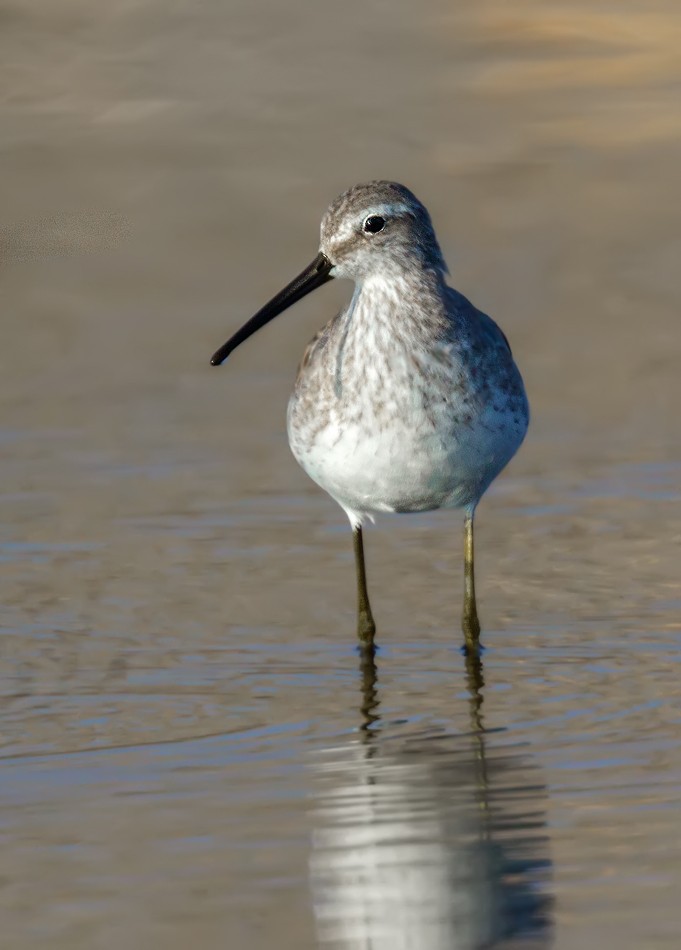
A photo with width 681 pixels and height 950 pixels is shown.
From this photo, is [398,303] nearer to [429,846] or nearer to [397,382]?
[397,382]

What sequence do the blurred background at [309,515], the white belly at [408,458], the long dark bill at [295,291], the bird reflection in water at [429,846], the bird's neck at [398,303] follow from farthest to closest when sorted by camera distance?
the long dark bill at [295,291]
the bird's neck at [398,303]
the white belly at [408,458]
the blurred background at [309,515]
the bird reflection in water at [429,846]

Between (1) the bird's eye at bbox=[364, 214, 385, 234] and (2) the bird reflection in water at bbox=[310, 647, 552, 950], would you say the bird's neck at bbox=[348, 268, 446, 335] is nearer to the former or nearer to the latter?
(1) the bird's eye at bbox=[364, 214, 385, 234]

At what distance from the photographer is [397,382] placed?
7.77 meters

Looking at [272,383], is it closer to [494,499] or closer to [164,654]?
[494,499]

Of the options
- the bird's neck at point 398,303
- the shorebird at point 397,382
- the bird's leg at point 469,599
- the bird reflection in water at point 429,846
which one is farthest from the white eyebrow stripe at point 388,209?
the bird reflection in water at point 429,846

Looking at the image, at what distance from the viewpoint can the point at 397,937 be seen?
5.39m

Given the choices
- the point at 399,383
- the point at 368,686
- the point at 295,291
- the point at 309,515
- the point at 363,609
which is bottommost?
the point at 309,515

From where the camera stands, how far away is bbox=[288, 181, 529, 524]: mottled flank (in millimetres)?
7781

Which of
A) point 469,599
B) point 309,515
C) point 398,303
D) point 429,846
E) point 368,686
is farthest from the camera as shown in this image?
point 309,515

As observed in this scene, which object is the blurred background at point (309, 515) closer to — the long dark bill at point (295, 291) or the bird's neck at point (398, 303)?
the long dark bill at point (295, 291)

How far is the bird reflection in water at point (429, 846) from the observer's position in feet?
17.8

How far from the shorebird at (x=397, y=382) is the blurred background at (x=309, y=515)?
682 millimetres

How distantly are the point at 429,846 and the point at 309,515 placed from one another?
13.0 feet

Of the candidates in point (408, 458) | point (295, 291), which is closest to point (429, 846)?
point (408, 458)
